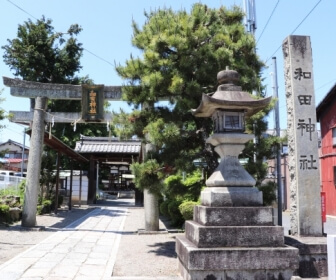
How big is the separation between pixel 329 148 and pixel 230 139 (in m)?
17.8

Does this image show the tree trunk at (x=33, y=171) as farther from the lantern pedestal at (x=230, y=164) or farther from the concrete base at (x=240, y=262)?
the concrete base at (x=240, y=262)

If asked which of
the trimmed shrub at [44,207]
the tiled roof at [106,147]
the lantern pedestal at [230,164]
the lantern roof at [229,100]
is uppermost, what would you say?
the tiled roof at [106,147]

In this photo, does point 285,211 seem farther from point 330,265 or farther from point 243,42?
point 330,265

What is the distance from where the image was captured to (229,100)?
248 inches

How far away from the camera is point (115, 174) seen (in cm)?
4022

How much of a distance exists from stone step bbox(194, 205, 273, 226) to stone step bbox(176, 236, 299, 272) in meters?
0.47

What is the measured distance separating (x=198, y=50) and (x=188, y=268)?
490cm

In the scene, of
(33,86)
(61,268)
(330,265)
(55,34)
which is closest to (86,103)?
(33,86)

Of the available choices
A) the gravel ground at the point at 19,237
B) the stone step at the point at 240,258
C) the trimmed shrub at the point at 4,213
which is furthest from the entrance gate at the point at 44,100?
the stone step at the point at 240,258

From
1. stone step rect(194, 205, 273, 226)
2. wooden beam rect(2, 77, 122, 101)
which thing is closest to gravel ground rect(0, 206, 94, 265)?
stone step rect(194, 205, 273, 226)

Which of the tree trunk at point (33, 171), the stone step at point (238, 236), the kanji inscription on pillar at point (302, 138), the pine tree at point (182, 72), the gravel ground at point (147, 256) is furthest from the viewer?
the tree trunk at point (33, 171)

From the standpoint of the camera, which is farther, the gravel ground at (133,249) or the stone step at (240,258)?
the gravel ground at (133,249)

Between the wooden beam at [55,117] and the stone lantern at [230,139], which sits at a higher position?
the wooden beam at [55,117]

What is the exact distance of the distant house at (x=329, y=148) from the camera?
21016 mm
